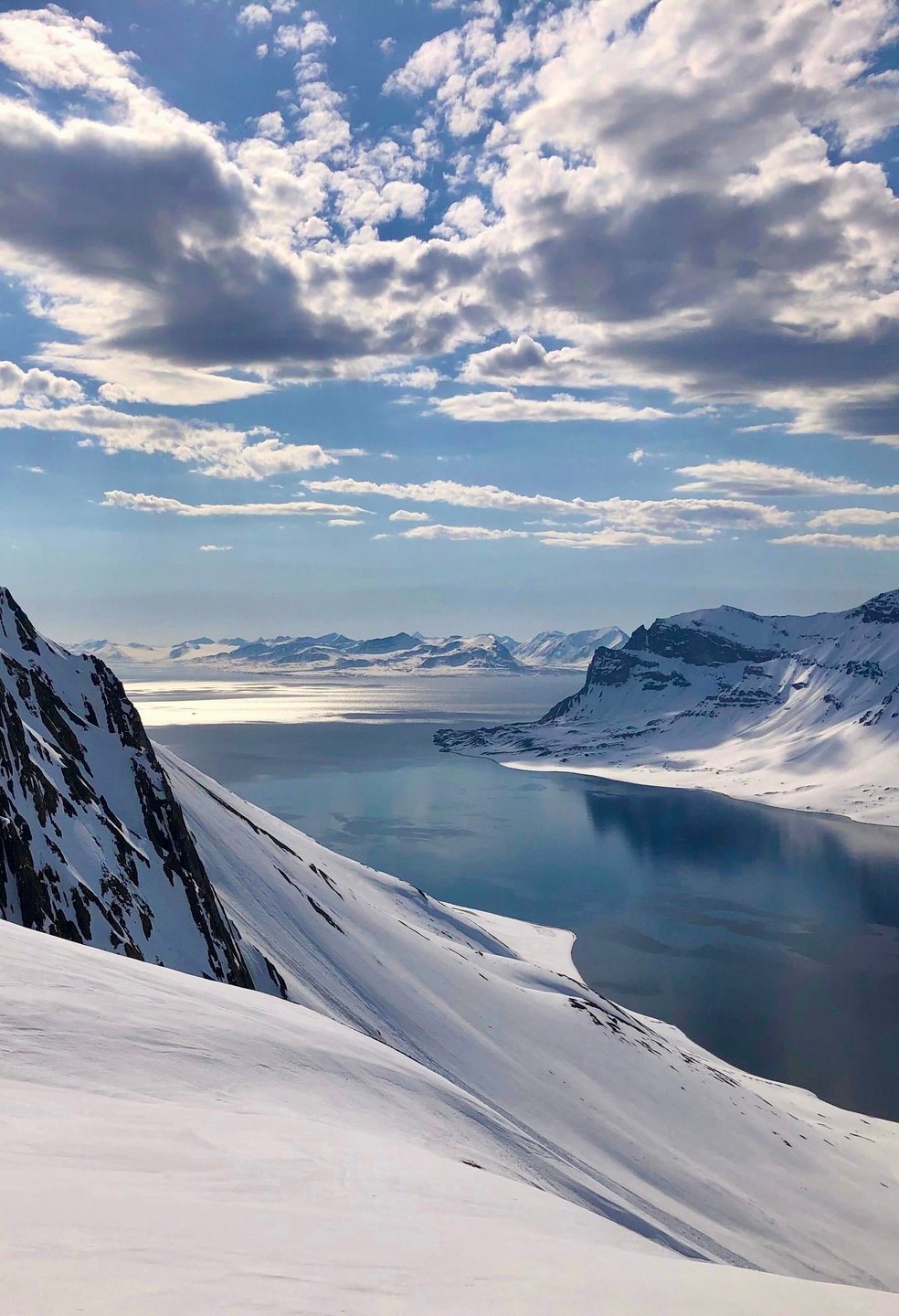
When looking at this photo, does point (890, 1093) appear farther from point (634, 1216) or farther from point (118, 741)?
point (118, 741)

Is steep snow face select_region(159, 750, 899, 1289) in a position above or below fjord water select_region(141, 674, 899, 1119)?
above

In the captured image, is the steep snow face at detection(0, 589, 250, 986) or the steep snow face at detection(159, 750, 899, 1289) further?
the steep snow face at detection(159, 750, 899, 1289)

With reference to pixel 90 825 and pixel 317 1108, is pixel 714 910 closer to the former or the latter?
pixel 90 825

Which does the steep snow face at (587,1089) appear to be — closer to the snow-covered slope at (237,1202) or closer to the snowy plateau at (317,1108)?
the snowy plateau at (317,1108)

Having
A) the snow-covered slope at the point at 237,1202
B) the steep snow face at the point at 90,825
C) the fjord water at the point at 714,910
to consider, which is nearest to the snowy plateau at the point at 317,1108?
the snow-covered slope at the point at 237,1202

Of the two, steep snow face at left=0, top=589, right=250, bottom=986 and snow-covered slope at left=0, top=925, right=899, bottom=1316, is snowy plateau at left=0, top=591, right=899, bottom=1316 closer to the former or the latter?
snow-covered slope at left=0, top=925, right=899, bottom=1316

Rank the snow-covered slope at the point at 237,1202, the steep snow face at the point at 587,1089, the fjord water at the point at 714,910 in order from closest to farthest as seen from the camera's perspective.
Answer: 1. the snow-covered slope at the point at 237,1202
2. the steep snow face at the point at 587,1089
3. the fjord water at the point at 714,910

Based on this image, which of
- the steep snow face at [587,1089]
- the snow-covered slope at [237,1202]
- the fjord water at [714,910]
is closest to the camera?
the snow-covered slope at [237,1202]

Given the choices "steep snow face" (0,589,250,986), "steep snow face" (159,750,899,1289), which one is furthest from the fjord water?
"steep snow face" (0,589,250,986)
